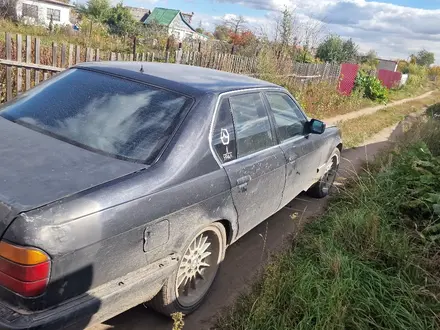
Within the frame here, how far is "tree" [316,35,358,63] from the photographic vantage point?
2020 cm

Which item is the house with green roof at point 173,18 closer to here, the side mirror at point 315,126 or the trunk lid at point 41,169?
the side mirror at point 315,126

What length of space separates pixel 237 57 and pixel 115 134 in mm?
8124

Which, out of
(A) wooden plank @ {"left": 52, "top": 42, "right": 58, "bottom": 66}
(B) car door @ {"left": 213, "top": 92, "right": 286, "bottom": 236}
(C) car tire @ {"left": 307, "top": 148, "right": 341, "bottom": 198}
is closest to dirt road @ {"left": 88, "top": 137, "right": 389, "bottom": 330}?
(C) car tire @ {"left": 307, "top": 148, "right": 341, "bottom": 198}

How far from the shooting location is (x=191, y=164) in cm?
268

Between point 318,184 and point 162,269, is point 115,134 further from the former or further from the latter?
point 318,184

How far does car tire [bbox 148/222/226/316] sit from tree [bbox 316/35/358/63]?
1698 cm

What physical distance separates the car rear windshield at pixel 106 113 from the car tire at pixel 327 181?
3.25 meters

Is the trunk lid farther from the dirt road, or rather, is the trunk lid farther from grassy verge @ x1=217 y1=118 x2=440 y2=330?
grassy verge @ x1=217 y1=118 x2=440 y2=330

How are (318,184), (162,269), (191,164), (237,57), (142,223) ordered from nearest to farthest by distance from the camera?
(142,223)
(162,269)
(191,164)
(318,184)
(237,57)

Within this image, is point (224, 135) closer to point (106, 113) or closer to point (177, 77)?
point (177, 77)

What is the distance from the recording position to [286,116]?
423 cm

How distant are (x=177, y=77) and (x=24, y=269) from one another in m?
1.91

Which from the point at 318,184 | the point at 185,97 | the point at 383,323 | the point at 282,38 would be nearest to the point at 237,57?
the point at 282,38

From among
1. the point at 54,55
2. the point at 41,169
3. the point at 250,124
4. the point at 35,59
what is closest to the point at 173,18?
the point at 54,55
